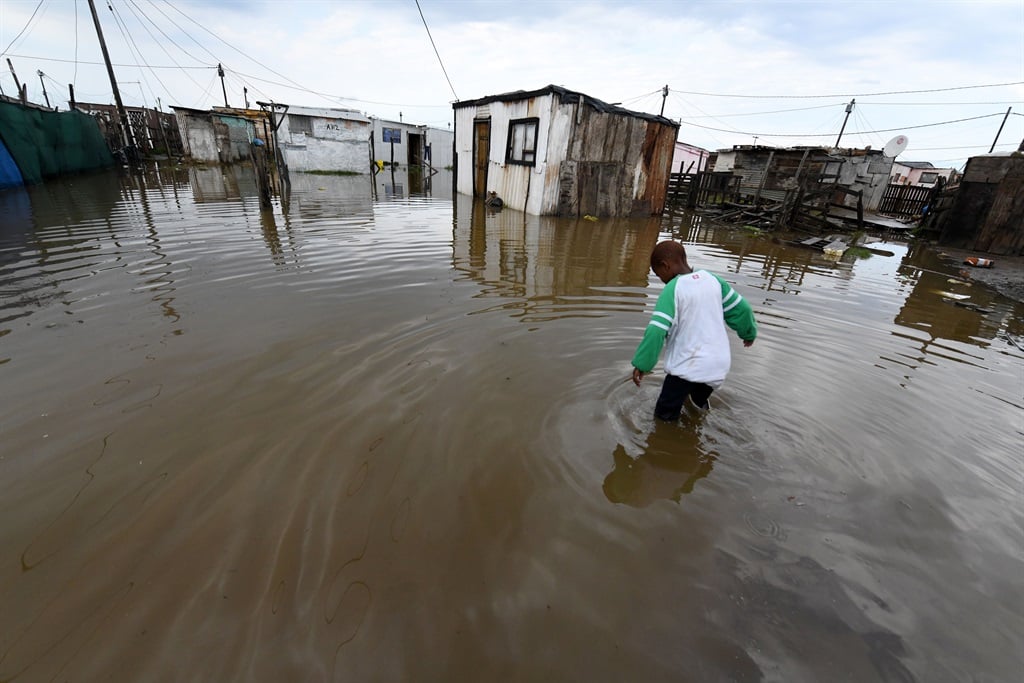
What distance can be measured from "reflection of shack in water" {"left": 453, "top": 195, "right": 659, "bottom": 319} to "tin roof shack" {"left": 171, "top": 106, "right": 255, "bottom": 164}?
90.8 ft

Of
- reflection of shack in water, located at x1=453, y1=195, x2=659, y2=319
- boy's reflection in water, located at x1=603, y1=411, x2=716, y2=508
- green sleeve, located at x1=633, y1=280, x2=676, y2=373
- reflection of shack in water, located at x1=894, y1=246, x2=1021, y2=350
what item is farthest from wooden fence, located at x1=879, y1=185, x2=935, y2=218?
green sleeve, located at x1=633, y1=280, x2=676, y2=373

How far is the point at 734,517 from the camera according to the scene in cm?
242

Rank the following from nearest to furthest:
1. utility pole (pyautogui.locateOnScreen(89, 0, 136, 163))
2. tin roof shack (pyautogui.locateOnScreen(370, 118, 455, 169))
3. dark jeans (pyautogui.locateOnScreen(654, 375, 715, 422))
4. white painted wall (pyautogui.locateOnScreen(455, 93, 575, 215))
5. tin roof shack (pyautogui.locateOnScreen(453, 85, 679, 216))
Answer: dark jeans (pyautogui.locateOnScreen(654, 375, 715, 422)), white painted wall (pyautogui.locateOnScreen(455, 93, 575, 215)), tin roof shack (pyautogui.locateOnScreen(453, 85, 679, 216)), utility pole (pyautogui.locateOnScreen(89, 0, 136, 163)), tin roof shack (pyautogui.locateOnScreen(370, 118, 455, 169))

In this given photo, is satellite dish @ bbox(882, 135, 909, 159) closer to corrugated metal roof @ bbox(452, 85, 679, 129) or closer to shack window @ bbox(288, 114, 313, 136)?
corrugated metal roof @ bbox(452, 85, 679, 129)

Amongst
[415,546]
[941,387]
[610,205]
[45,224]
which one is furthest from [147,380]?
[610,205]

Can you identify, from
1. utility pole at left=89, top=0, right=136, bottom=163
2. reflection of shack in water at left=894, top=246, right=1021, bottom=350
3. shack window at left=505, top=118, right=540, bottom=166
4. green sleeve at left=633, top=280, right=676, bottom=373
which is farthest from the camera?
utility pole at left=89, top=0, right=136, bottom=163

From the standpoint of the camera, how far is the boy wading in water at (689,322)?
9.09ft

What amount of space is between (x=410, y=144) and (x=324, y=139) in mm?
12957

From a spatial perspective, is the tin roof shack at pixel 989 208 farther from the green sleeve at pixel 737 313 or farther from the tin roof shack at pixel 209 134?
the tin roof shack at pixel 209 134

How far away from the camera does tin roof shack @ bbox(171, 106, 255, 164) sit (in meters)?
29.1

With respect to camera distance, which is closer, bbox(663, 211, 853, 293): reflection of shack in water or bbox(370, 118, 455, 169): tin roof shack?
bbox(663, 211, 853, 293): reflection of shack in water

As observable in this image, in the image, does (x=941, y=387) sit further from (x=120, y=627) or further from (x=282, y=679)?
(x=120, y=627)

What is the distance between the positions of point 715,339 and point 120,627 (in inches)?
132

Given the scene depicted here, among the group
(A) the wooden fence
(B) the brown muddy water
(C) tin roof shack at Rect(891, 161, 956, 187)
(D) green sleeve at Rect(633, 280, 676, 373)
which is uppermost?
(C) tin roof shack at Rect(891, 161, 956, 187)
